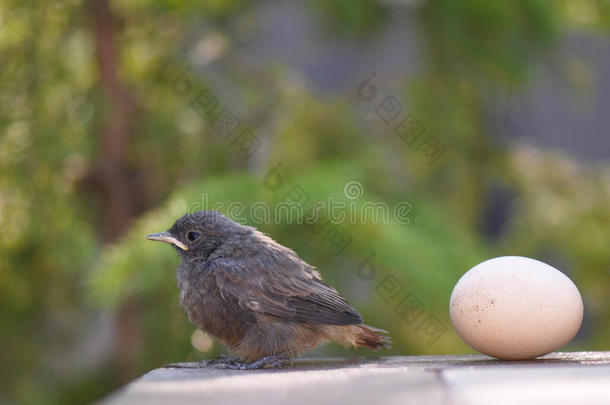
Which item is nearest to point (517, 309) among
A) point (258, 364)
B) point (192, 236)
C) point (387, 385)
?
point (387, 385)

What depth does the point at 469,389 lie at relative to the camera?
2504 mm

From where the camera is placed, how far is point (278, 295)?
11.0 ft

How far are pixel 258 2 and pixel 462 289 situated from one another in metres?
5.16

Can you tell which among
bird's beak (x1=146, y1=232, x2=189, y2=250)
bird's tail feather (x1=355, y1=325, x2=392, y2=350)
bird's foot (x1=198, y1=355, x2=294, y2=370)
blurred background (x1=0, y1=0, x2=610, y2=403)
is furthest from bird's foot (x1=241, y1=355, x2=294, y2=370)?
blurred background (x1=0, y1=0, x2=610, y2=403)

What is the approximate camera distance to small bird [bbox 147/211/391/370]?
330 cm

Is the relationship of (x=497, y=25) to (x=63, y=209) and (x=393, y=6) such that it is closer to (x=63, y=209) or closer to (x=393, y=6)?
(x=393, y=6)

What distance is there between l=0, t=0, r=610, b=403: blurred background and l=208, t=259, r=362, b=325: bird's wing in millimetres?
2239

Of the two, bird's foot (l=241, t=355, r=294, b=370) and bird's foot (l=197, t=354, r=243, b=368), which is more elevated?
bird's foot (l=241, t=355, r=294, b=370)

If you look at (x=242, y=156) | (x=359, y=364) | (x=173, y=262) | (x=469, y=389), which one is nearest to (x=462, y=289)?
(x=359, y=364)

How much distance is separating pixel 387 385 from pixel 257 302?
0.86 meters

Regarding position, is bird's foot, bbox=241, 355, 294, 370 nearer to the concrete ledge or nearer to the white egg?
the concrete ledge

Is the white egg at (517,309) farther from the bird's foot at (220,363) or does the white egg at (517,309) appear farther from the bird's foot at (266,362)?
the bird's foot at (220,363)

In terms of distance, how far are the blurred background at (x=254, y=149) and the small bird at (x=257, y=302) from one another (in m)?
2.13

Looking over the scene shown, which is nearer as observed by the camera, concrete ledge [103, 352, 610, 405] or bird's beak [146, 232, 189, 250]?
concrete ledge [103, 352, 610, 405]
